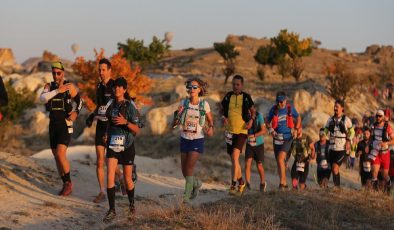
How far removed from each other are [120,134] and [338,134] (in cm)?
552

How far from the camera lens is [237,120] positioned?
9992mm

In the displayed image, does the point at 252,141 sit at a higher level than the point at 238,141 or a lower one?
lower

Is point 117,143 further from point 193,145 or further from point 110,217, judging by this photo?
point 193,145

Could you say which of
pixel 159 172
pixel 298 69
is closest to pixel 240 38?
pixel 298 69

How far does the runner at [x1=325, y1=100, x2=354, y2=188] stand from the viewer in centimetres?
1137

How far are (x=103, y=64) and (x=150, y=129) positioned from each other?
2025cm

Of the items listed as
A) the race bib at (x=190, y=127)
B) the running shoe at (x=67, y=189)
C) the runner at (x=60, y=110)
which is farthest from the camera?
the running shoe at (x=67, y=189)

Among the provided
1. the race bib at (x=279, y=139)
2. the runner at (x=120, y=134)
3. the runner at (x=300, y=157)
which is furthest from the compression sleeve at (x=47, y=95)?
the runner at (x=300, y=157)

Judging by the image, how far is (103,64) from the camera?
8.75 m

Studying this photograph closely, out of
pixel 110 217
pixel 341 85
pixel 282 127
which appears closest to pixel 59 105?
pixel 110 217

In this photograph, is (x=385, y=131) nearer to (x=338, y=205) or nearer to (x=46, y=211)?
(x=338, y=205)

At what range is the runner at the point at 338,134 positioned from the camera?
11.4 metres

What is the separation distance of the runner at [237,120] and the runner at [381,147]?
3.41 m

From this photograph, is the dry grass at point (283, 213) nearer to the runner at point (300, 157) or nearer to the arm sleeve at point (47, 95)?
the arm sleeve at point (47, 95)
